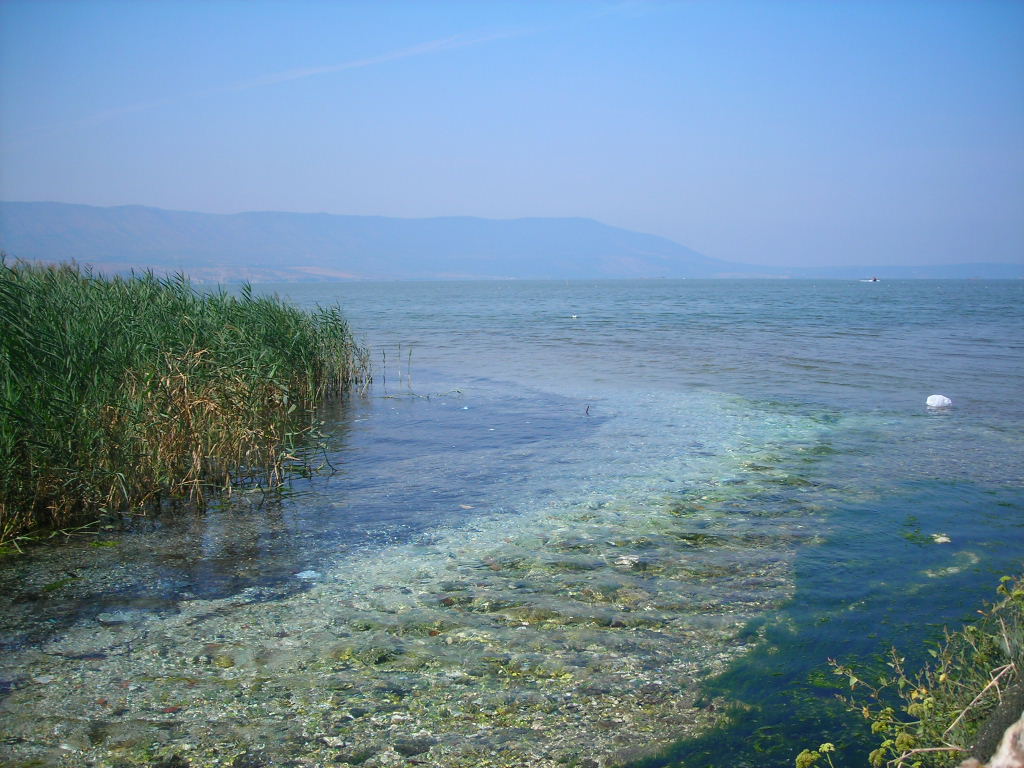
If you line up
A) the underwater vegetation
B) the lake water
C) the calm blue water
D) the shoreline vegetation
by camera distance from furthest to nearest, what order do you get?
1. the shoreline vegetation
2. the calm blue water
3. the lake water
4. the underwater vegetation

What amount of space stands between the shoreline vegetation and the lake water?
0.57m

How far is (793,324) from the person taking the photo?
43.7 metres

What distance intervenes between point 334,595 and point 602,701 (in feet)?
9.42

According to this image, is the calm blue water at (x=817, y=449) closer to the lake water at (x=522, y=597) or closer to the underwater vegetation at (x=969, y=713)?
the lake water at (x=522, y=597)

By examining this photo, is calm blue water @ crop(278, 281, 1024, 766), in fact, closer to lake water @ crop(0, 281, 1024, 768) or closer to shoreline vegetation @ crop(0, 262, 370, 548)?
lake water @ crop(0, 281, 1024, 768)

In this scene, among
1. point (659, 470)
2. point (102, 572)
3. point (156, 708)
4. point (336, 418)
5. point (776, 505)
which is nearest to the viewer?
point (156, 708)

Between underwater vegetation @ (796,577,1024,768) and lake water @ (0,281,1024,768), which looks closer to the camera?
underwater vegetation @ (796,577,1024,768)

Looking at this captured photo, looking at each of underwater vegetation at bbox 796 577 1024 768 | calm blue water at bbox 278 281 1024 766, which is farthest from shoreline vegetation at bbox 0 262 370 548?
underwater vegetation at bbox 796 577 1024 768

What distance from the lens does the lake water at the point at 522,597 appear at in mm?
4621

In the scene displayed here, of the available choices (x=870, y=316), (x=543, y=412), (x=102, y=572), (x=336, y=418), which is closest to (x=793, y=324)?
(x=870, y=316)

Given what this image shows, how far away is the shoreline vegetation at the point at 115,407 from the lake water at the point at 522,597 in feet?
1.88

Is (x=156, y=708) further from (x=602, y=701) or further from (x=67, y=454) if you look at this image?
(x=67, y=454)

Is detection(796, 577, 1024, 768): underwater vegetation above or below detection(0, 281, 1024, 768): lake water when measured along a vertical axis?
above

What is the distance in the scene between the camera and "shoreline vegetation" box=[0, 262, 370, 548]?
7930 mm
